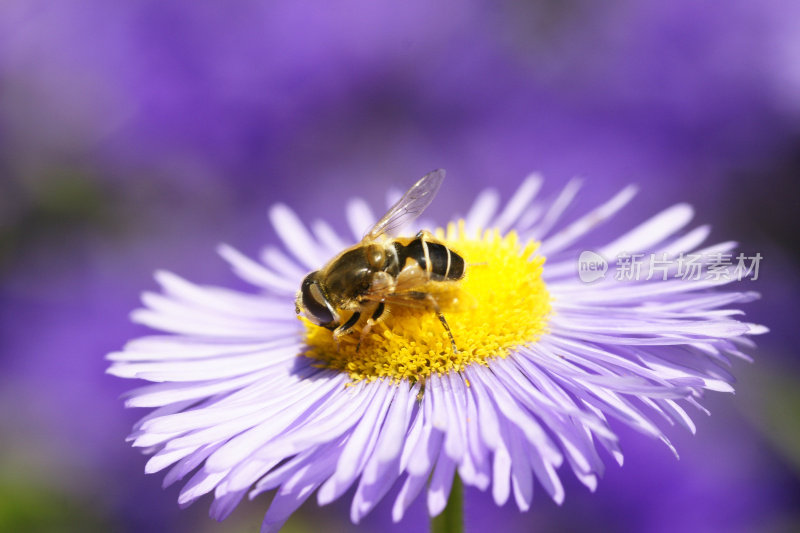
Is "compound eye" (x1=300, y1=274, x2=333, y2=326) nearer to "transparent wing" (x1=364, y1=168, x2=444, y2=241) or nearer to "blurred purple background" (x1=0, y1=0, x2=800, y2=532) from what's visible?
"transparent wing" (x1=364, y1=168, x2=444, y2=241)

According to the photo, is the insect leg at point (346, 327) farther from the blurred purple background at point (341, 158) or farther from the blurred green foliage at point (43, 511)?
the blurred green foliage at point (43, 511)

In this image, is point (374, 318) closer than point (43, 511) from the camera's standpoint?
Yes

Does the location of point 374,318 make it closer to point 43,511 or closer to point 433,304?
point 433,304

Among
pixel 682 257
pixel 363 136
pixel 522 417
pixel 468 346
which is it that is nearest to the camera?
pixel 522 417

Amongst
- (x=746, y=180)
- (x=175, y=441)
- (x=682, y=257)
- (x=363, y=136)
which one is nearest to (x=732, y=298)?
(x=682, y=257)

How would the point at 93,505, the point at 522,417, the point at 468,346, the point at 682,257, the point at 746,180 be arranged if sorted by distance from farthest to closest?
the point at 746,180 < the point at 93,505 < the point at 682,257 < the point at 468,346 < the point at 522,417

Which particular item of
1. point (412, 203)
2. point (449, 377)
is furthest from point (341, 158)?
point (449, 377)

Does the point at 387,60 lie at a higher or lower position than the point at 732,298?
higher

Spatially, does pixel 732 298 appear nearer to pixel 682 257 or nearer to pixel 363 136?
pixel 682 257
